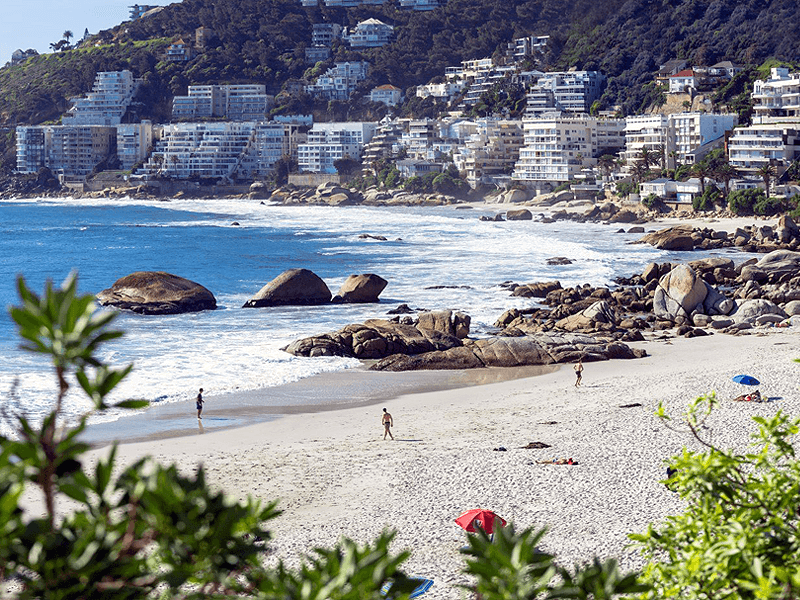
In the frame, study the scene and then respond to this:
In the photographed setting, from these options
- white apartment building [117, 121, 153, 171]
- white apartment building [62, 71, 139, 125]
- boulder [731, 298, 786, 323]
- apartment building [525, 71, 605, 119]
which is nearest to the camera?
boulder [731, 298, 786, 323]

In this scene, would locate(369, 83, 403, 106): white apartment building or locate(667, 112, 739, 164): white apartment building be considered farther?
locate(369, 83, 403, 106): white apartment building

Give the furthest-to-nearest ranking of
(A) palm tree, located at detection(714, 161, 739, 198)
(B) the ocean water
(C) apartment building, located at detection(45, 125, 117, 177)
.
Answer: (C) apartment building, located at detection(45, 125, 117, 177)
(A) palm tree, located at detection(714, 161, 739, 198)
(B) the ocean water

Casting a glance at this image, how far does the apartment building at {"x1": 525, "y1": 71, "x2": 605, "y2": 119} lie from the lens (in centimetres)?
10619

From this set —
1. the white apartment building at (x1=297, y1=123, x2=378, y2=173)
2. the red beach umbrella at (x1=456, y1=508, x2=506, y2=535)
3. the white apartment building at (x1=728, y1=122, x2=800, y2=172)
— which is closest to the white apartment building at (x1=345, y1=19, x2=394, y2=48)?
the white apartment building at (x1=297, y1=123, x2=378, y2=173)

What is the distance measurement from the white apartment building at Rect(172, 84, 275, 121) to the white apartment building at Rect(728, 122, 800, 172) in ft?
262

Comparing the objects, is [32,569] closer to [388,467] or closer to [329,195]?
[388,467]

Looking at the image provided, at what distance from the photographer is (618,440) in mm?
16438

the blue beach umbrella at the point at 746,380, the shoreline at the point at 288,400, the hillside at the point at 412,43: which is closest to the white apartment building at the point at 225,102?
the hillside at the point at 412,43

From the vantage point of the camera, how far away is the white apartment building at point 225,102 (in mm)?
138150

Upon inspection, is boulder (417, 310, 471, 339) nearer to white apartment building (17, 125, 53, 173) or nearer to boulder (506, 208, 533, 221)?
boulder (506, 208, 533, 221)

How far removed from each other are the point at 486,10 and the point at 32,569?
145m

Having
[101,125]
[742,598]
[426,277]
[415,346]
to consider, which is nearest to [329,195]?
[101,125]

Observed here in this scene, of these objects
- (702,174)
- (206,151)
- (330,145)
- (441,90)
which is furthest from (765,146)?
(206,151)

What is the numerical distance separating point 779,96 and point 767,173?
38.2ft
